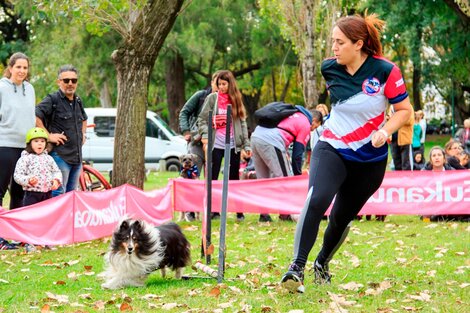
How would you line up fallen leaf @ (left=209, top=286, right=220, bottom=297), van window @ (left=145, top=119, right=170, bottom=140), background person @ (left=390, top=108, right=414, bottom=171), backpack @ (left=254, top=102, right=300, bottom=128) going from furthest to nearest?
1. van window @ (left=145, top=119, right=170, bottom=140)
2. background person @ (left=390, top=108, right=414, bottom=171)
3. backpack @ (left=254, top=102, right=300, bottom=128)
4. fallen leaf @ (left=209, top=286, right=220, bottom=297)

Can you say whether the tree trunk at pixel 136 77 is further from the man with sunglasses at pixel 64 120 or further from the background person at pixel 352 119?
the background person at pixel 352 119

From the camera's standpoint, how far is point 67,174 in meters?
10.7

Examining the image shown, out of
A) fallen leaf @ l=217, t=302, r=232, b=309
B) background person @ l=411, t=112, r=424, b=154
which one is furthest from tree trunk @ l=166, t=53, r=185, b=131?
fallen leaf @ l=217, t=302, r=232, b=309

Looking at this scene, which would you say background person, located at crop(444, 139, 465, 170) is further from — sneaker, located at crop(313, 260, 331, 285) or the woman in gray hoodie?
sneaker, located at crop(313, 260, 331, 285)

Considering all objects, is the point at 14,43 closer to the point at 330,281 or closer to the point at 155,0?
the point at 155,0

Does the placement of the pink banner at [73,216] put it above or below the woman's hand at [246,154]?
below

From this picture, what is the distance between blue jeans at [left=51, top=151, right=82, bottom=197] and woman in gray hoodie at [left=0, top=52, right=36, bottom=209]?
0.56 metres

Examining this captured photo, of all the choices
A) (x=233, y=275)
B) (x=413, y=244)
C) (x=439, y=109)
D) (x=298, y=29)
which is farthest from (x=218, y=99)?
(x=439, y=109)

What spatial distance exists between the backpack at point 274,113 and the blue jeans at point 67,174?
2765 mm

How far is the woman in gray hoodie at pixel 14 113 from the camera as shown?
9922mm

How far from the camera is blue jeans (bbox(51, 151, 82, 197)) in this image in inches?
417

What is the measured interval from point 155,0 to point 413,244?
4.91 metres

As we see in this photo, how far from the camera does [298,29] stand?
1013 inches

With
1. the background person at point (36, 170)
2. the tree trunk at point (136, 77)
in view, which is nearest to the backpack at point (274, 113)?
the tree trunk at point (136, 77)
